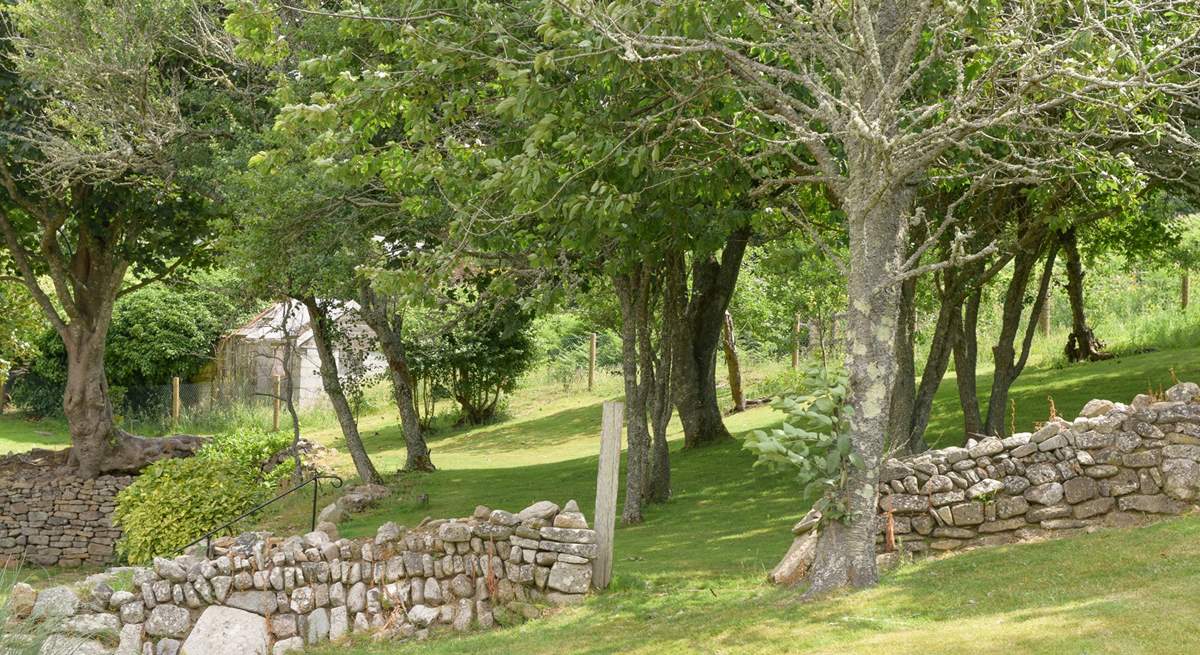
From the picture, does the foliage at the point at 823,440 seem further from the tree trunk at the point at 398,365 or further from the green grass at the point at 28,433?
the green grass at the point at 28,433

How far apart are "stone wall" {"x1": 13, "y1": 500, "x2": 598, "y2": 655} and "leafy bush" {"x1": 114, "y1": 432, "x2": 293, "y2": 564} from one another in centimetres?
661

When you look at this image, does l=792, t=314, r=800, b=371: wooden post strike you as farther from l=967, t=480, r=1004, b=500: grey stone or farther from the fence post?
l=967, t=480, r=1004, b=500: grey stone

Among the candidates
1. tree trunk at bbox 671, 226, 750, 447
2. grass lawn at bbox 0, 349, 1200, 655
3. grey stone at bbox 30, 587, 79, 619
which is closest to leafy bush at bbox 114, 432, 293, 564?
grass lawn at bbox 0, 349, 1200, 655

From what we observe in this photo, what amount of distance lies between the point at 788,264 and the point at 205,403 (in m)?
22.1

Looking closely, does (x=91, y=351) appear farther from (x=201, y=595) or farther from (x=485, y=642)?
(x=485, y=642)

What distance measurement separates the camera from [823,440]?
32.1 ft

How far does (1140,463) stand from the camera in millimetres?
11094

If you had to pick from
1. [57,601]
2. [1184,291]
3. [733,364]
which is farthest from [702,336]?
[1184,291]

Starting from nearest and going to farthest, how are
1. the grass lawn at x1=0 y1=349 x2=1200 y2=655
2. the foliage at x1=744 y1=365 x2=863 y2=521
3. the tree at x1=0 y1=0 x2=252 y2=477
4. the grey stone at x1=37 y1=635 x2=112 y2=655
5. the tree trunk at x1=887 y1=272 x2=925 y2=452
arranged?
the grey stone at x1=37 y1=635 x2=112 y2=655, the grass lawn at x1=0 y1=349 x2=1200 y2=655, the foliage at x1=744 y1=365 x2=863 y2=521, the tree trunk at x1=887 y1=272 x2=925 y2=452, the tree at x1=0 y1=0 x2=252 y2=477

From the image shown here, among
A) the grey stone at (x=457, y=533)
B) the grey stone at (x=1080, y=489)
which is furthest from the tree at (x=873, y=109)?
the grey stone at (x=457, y=533)

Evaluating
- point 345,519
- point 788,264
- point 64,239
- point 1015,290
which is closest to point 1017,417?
point 1015,290

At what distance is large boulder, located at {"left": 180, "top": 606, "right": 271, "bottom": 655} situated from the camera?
1109cm

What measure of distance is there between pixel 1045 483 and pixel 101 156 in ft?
46.5

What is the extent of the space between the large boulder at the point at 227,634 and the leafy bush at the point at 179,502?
690cm
